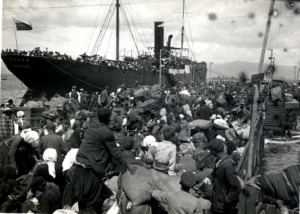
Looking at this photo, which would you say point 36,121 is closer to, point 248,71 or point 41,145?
point 41,145

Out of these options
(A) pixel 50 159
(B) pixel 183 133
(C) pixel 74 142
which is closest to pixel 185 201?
(A) pixel 50 159

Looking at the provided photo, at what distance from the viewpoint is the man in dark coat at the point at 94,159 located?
12.4ft

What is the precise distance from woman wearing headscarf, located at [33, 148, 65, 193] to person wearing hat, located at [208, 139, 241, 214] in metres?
1.91

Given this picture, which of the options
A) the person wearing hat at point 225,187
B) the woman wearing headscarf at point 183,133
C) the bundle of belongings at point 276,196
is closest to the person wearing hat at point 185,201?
the person wearing hat at point 225,187

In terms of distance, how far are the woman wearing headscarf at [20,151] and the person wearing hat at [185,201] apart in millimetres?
2607

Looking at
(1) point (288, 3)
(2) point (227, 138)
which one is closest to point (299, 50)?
(1) point (288, 3)

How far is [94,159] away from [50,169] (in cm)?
72

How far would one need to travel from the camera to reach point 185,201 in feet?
11.0

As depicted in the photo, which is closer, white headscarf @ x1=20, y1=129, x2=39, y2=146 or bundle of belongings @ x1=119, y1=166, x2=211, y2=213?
bundle of belongings @ x1=119, y1=166, x2=211, y2=213

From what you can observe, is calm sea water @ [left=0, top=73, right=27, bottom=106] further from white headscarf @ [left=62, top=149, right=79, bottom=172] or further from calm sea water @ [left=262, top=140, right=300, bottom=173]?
calm sea water @ [left=262, top=140, right=300, bottom=173]

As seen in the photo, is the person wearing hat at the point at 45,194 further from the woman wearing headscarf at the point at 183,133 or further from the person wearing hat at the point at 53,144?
the woman wearing headscarf at the point at 183,133

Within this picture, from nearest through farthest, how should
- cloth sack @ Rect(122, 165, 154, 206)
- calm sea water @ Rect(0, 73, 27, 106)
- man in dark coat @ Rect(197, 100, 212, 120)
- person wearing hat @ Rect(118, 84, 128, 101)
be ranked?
cloth sack @ Rect(122, 165, 154, 206) → man in dark coat @ Rect(197, 100, 212, 120) → person wearing hat @ Rect(118, 84, 128, 101) → calm sea water @ Rect(0, 73, 27, 106)

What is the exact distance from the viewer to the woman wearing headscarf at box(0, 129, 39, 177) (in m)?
5.00

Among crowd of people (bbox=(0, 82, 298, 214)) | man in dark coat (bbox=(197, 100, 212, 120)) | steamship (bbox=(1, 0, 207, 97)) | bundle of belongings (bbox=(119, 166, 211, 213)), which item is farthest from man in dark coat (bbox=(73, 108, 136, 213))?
steamship (bbox=(1, 0, 207, 97))
